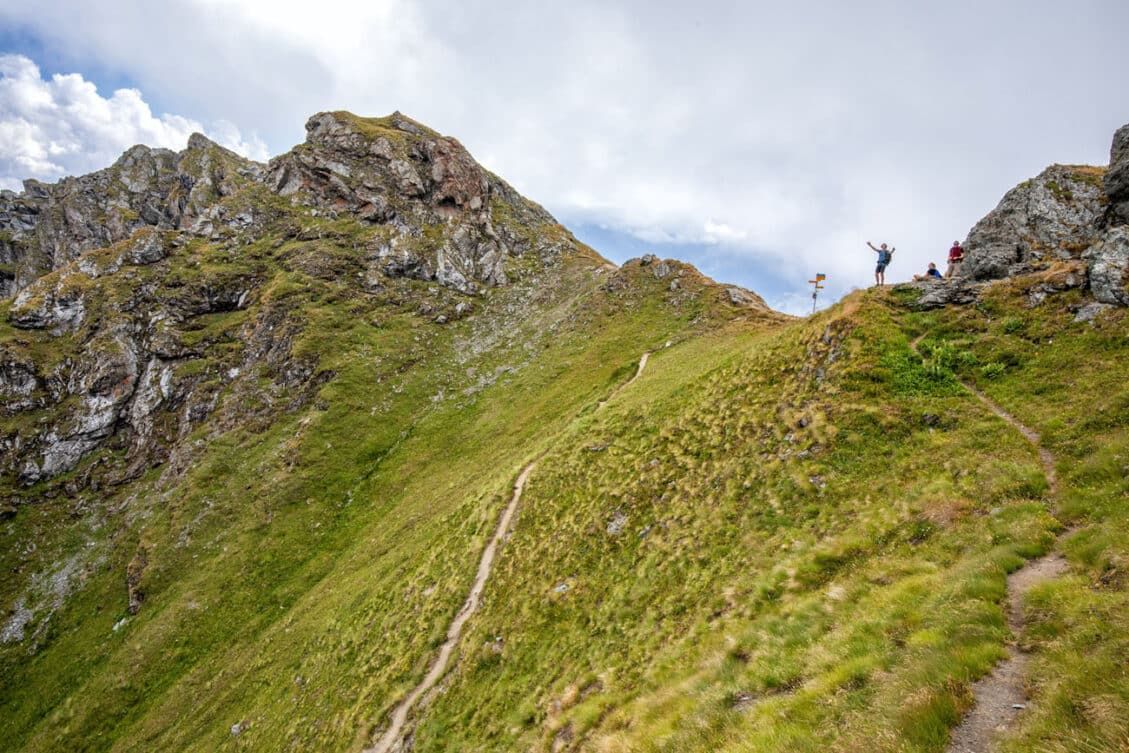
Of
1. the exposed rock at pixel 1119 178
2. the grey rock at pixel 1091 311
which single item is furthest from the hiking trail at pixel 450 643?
the exposed rock at pixel 1119 178

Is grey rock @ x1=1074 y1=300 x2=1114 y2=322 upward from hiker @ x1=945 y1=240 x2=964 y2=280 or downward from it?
downward

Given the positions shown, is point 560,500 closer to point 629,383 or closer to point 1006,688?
point 629,383

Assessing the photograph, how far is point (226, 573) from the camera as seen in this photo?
43.9 meters

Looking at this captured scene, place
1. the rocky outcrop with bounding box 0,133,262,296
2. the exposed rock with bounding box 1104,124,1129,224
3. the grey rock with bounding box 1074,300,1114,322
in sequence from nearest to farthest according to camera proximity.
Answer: the grey rock with bounding box 1074,300,1114,322, the exposed rock with bounding box 1104,124,1129,224, the rocky outcrop with bounding box 0,133,262,296

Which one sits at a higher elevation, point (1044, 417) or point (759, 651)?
point (1044, 417)

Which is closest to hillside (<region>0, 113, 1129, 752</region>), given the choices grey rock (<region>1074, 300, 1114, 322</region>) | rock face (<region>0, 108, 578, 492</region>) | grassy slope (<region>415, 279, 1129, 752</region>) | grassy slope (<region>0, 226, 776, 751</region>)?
grassy slope (<region>415, 279, 1129, 752</region>)

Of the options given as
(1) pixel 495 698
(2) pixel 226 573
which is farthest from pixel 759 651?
(2) pixel 226 573

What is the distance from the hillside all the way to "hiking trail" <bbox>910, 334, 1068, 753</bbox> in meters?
0.20

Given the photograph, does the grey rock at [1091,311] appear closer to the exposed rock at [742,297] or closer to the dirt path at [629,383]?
the dirt path at [629,383]

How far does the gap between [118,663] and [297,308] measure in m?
48.8

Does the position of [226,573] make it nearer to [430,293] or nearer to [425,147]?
[430,293]

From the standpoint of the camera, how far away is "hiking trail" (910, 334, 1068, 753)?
7.02 m

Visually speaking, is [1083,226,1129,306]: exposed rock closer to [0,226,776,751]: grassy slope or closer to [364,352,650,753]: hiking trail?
[364,352,650,753]: hiking trail

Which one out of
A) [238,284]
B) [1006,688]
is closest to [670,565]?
[1006,688]
